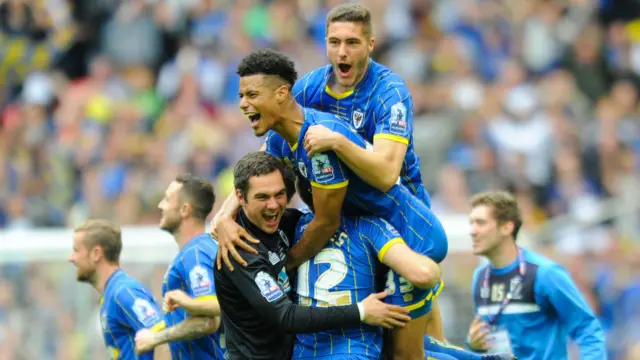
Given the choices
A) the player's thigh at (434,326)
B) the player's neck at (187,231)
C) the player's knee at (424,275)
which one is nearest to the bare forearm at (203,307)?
the player's neck at (187,231)

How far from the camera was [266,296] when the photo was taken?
24.2ft

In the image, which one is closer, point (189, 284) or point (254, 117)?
point (254, 117)

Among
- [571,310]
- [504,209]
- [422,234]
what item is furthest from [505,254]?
[422,234]

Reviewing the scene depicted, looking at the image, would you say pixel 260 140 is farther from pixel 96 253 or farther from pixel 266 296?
pixel 266 296

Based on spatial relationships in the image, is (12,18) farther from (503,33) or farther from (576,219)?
(576,219)

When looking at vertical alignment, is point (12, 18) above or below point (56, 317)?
above

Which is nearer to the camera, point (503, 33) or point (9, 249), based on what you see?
point (9, 249)

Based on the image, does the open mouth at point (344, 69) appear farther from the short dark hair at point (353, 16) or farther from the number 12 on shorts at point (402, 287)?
the number 12 on shorts at point (402, 287)

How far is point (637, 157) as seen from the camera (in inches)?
627

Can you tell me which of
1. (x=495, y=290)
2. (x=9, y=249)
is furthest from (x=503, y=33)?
(x=495, y=290)

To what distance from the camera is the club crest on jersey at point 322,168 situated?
7.38m

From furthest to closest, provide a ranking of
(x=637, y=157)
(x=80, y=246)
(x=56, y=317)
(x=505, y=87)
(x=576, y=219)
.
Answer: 1. (x=505, y=87)
2. (x=637, y=157)
3. (x=576, y=219)
4. (x=56, y=317)
5. (x=80, y=246)

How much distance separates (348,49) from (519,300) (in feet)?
8.65

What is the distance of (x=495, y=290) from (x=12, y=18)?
36.5 feet
